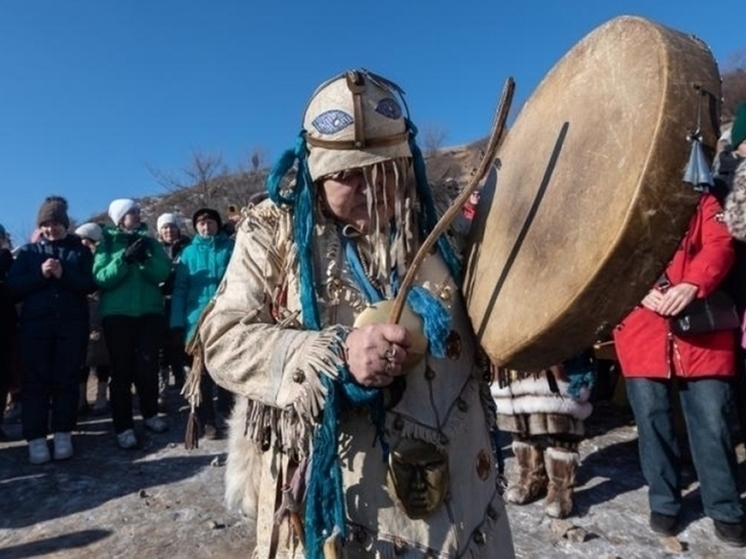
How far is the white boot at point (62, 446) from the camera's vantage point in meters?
5.23

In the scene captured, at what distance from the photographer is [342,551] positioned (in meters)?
1.43

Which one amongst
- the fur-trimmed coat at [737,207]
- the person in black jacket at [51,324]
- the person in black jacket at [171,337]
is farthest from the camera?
the person in black jacket at [171,337]

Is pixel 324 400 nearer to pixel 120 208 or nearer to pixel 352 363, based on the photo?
pixel 352 363

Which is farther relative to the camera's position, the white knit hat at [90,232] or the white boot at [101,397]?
the white knit hat at [90,232]

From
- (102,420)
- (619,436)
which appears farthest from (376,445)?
(102,420)

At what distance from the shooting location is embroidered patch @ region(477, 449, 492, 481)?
1.65 meters

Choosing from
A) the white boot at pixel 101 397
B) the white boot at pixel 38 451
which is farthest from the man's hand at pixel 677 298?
the white boot at pixel 101 397

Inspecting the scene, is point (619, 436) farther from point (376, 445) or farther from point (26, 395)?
point (26, 395)

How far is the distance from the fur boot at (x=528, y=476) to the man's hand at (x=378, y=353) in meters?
3.02

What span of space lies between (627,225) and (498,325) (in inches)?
16.4

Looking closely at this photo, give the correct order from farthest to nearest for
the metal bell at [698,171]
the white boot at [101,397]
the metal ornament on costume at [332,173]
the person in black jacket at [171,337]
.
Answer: the white boot at [101,397] < the person in black jacket at [171,337] < the metal ornament on costume at [332,173] < the metal bell at [698,171]

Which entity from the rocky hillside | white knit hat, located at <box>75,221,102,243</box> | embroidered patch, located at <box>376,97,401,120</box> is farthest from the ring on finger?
the rocky hillside

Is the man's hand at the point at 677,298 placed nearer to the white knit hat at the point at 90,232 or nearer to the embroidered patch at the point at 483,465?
the embroidered patch at the point at 483,465

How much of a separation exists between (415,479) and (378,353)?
0.35 meters
